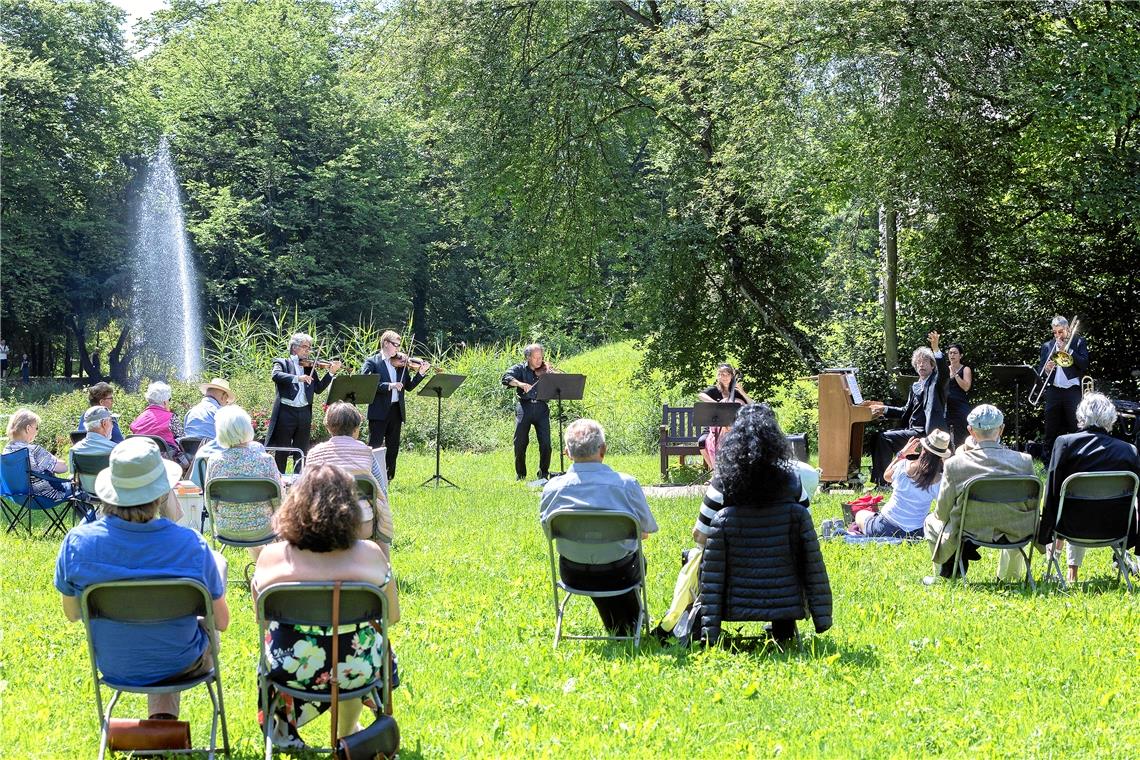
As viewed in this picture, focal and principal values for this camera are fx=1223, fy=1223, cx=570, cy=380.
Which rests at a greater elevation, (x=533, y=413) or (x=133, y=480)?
(x=133, y=480)

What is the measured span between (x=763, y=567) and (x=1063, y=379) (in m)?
8.83

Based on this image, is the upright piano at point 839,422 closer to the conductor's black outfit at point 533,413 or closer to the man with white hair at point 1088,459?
the conductor's black outfit at point 533,413

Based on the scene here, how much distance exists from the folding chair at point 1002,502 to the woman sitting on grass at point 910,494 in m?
1.60

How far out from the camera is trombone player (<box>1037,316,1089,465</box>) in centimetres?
1362

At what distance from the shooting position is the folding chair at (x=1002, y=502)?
7922 mm

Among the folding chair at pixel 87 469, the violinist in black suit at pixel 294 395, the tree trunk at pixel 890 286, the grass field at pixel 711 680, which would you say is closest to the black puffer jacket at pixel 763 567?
the grass field at pixel 711 680

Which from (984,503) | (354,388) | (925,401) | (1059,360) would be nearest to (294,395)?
(354,388)

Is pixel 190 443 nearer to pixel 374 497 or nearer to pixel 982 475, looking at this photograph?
pixel 374 497

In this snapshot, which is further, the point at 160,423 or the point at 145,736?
the point at 160,423

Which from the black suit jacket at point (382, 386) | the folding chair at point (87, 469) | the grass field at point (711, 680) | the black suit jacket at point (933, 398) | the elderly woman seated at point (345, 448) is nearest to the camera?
the grass field at point (711, 680)

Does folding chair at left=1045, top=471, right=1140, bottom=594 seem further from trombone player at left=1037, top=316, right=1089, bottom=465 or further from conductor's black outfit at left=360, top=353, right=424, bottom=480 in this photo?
conductor's black outfit at left=360, top=353, right=424, bottom=480

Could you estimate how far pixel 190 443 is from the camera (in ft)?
38.4

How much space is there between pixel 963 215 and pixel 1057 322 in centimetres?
414

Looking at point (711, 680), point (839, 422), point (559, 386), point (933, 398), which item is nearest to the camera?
point (711, 680)
